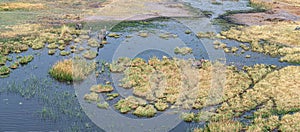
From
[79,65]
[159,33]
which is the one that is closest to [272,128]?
[79,65]

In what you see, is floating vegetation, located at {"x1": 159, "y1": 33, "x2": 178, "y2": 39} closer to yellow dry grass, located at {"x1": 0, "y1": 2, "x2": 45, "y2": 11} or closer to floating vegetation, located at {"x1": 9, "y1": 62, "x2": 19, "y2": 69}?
floating vegetation, located at {"x1": 9, "y1": 62, "x2": 19, "y2": 69}

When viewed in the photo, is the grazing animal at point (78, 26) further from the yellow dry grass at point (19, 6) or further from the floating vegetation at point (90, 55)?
Answer: the yellow dry grass at point (19, 6)

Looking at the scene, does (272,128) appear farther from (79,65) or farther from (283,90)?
(79,65)

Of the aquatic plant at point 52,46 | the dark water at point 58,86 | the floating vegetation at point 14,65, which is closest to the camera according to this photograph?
the dark water at point 58,86

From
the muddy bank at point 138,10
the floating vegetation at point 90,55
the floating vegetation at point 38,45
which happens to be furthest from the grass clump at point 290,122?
the muddy bank at point 138,10

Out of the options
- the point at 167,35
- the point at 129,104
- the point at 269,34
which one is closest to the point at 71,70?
the point at 129,104

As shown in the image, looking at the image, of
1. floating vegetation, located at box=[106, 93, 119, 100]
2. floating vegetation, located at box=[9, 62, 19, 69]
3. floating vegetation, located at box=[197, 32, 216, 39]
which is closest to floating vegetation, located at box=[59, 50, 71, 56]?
floating vegetation, located at box=[9, 62, 19, 69]
